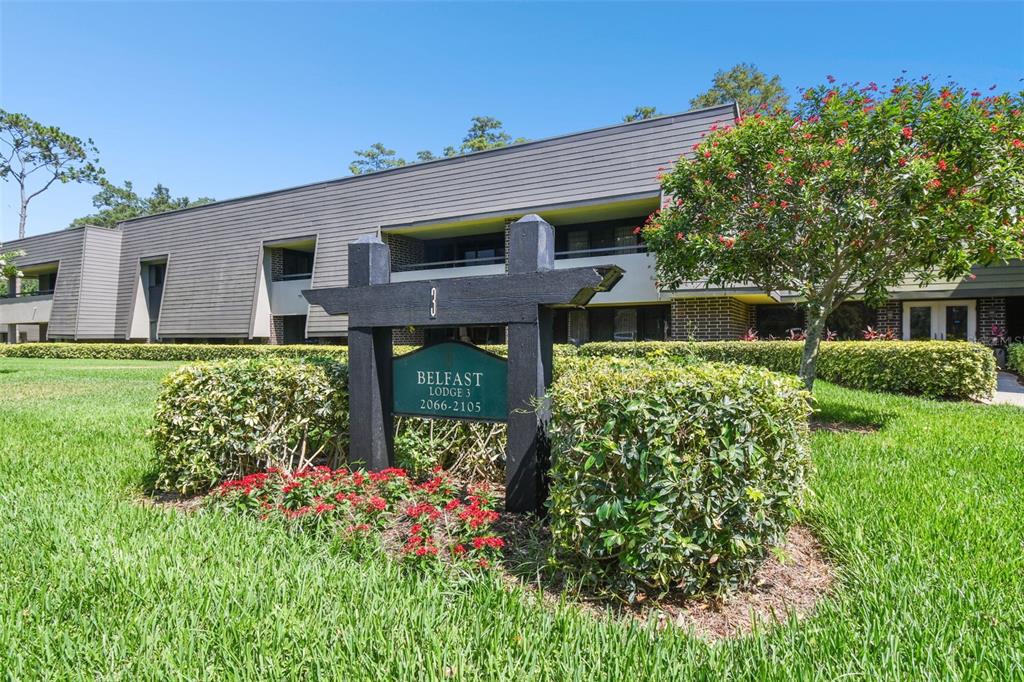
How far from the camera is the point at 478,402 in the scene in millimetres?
4297

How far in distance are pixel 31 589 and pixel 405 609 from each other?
188 centimetres

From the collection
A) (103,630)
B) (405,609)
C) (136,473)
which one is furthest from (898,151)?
(136,473)

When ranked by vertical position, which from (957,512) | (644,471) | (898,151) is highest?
(898,151)

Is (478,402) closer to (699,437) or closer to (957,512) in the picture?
(699,437)

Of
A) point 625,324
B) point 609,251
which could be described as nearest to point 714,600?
point 609,251

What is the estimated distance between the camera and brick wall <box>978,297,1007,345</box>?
601 inches

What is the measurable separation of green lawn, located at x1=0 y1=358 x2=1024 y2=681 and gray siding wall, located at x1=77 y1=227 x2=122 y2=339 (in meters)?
27.2

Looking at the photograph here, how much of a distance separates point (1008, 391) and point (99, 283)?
3332 cm

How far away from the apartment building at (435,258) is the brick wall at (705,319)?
0.03 meters

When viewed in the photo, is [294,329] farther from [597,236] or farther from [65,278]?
[597,236]

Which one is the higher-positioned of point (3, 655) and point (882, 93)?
point (882, 93)

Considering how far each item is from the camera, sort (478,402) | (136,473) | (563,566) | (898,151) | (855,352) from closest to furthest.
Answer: (563,566), (478,402), (136,473), (898,151), (855,352)

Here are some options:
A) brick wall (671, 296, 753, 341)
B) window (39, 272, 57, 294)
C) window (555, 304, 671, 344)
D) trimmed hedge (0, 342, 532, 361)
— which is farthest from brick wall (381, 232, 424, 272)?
window (39, 272, 57, 294)

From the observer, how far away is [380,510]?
12.0ft
